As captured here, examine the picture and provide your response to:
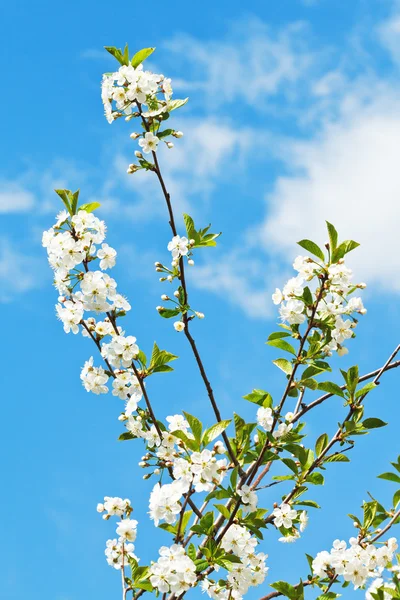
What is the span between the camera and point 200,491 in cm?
344

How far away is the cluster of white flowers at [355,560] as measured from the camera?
394 centimetres

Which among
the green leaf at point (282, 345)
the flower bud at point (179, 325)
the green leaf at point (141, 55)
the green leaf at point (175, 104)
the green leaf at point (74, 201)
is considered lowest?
the green leaf at point (282, 345)

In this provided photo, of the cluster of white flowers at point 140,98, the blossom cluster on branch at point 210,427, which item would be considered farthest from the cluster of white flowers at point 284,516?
the cluster of white flowers at point 140,98

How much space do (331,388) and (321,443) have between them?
1.23 ft

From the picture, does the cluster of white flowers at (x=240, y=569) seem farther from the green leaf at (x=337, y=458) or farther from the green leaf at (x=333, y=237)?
the green leaf at (x=333, y=237)

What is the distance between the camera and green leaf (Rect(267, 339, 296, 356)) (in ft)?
12.2

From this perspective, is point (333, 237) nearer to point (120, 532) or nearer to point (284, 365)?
point (284, 365)

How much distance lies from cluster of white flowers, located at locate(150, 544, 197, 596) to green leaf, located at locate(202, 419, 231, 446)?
1.91ft

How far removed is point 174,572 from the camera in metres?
3.46

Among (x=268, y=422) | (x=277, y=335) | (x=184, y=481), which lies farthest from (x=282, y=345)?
(x=184, y=481)

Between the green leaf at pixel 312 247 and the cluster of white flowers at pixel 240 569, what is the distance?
1540 millimetres

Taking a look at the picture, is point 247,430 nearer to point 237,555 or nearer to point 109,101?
point 237,555

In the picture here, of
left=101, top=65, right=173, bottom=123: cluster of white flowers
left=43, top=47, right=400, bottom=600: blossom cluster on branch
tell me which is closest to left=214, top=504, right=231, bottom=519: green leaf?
left=43, top=47, right=400, bottom=600: blossom cluster on branch

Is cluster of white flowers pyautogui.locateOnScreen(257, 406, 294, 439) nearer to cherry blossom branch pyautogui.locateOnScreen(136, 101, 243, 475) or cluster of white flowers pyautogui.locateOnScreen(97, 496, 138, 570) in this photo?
cherry blossom branch pyautogui.locateOnScreen(136, 101, 243, 475)
